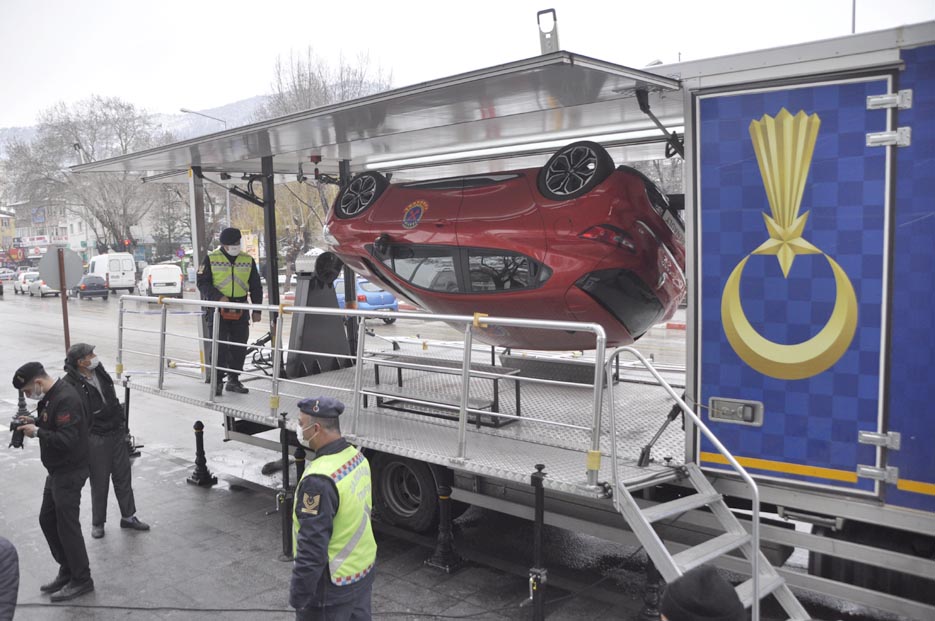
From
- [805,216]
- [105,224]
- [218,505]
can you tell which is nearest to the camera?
[805,216]

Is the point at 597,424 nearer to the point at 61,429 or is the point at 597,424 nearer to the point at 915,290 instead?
the point at 915,290

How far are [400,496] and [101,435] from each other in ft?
9.16

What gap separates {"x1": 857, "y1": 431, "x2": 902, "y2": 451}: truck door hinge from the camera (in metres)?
4.41

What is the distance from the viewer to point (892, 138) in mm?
4312

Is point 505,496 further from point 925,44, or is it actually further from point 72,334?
point 72,334

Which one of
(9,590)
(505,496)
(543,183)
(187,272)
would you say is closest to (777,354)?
(505,496)

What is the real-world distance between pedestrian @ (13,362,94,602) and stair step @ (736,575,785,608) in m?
4.99

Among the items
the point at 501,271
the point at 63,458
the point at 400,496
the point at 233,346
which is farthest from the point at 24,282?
the point at 501,271

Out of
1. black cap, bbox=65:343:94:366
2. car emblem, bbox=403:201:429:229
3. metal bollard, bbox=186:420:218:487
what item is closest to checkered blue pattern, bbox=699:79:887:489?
car emblem, bbox=403:201:429:229

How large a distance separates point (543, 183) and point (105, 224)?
59430 millimetres

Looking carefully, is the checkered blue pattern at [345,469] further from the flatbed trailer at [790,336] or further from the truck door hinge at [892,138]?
the truck door hinge at [892,138]

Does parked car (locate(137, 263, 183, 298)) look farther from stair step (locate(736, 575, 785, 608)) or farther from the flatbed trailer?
stair step (locate(736, 575, 785, 608))

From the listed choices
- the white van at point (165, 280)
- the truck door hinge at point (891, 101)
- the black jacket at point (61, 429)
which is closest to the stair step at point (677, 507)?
the truck door hinge at point (891, 101)

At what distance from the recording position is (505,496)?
610cm
